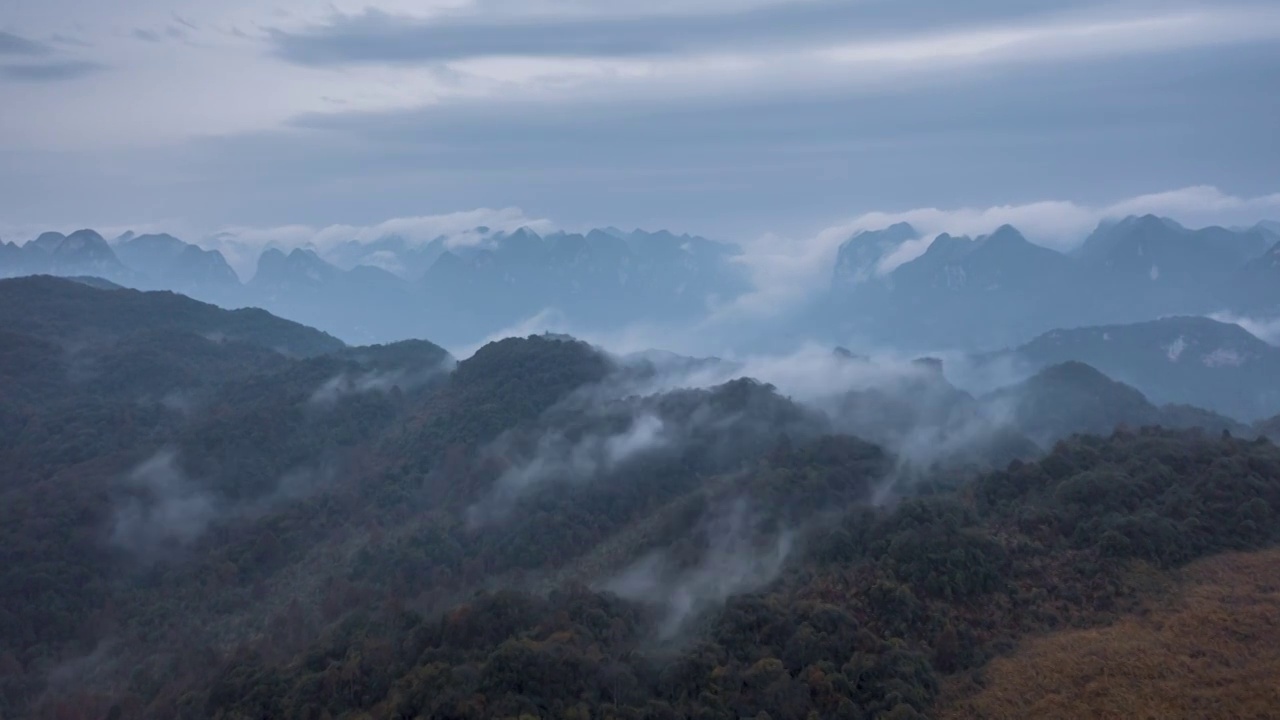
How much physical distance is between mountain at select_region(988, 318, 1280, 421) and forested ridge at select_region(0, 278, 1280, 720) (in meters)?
29.7

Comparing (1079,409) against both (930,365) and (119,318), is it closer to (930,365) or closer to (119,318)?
(930,365)

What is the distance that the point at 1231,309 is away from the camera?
132m

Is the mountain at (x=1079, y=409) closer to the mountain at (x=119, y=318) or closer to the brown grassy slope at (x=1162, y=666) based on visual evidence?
the brown grassy slope at (x=1162, y=666)

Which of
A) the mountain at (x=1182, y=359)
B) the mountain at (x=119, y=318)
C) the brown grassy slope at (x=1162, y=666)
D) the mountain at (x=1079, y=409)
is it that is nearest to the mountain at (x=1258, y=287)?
the mountain at (x=1182, y=359)

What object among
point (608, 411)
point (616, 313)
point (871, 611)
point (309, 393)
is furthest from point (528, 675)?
point (616, 313)

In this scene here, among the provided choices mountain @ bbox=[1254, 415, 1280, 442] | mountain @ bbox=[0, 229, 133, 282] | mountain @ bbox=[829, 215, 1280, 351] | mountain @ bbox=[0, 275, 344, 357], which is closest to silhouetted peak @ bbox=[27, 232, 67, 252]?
→ mountain @ bbox=[0, 229, 133, 282]

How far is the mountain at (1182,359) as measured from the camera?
93.9 metres

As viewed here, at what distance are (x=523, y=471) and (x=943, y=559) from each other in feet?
92.1

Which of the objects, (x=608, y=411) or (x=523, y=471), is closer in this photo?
(x=523, y=471)

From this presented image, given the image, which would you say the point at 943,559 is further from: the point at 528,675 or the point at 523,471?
the point at 523,471

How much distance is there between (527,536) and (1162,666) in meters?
27.6

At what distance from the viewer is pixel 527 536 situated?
42.3 meters

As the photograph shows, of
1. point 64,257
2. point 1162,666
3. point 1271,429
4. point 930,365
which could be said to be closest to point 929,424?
point 1271,429

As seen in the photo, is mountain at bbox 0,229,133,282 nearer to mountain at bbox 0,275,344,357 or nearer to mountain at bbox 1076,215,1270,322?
mountain at bbox 0,275,344,357
